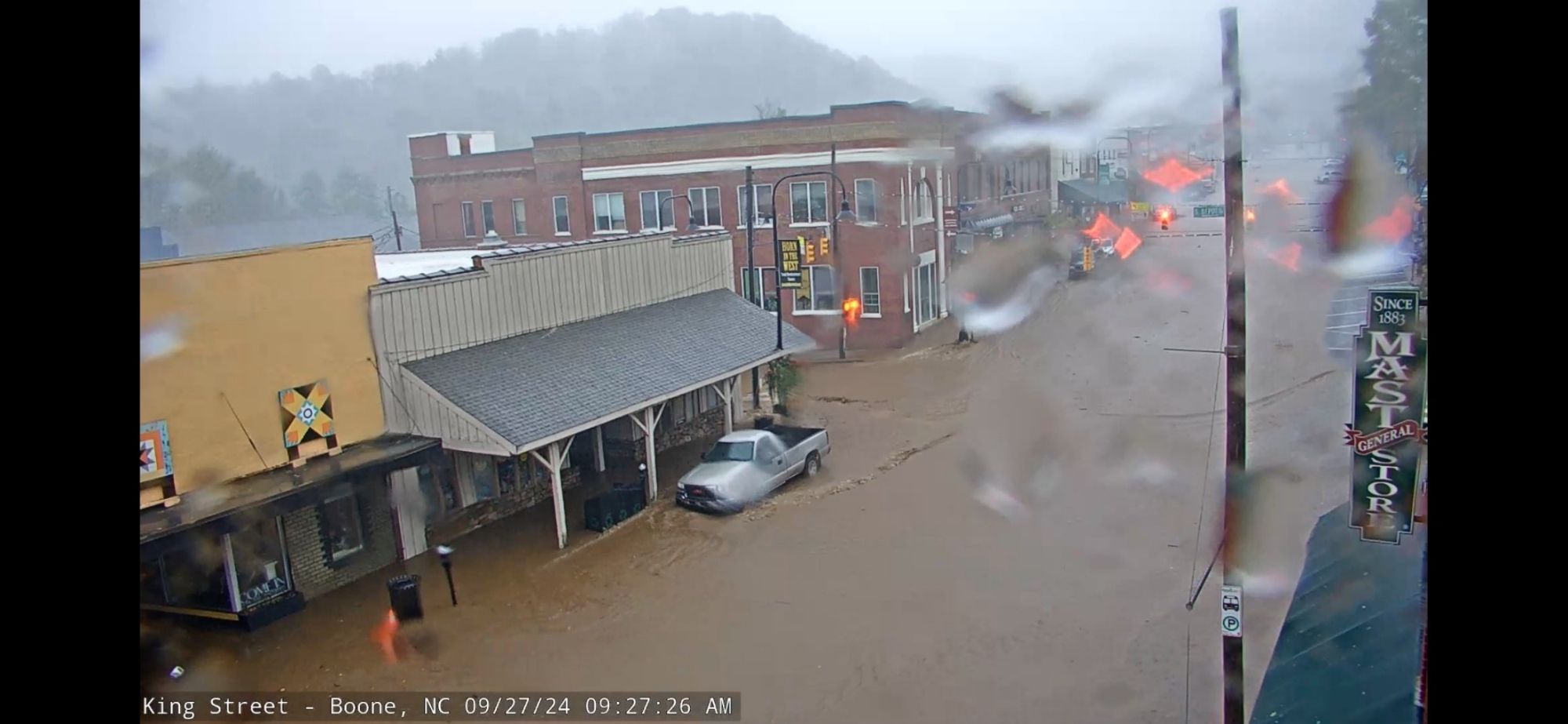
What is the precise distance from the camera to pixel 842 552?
1388cm

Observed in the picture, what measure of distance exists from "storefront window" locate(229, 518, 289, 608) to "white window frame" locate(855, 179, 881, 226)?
19620mm

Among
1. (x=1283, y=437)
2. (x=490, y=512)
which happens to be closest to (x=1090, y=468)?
(x=1283, y=437)

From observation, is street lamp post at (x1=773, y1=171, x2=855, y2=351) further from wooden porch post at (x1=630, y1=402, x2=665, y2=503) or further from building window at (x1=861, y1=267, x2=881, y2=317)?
wooden porch post at (x1=630, y1=402, x2=665, y2=503)

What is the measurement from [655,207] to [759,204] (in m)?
3.47

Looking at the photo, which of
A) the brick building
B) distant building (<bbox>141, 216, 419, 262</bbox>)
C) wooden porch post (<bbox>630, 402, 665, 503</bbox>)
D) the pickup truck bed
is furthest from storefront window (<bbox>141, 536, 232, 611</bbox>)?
the brick building

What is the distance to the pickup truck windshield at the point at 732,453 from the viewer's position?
54.0 feet

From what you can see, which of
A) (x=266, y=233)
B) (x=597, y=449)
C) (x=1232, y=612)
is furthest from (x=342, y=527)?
(x=266, y=233)

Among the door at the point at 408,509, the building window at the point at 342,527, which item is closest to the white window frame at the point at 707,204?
the door at the point at 408,509

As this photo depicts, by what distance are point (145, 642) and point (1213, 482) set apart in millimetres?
14925

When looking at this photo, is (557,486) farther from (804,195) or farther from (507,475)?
(804,195)

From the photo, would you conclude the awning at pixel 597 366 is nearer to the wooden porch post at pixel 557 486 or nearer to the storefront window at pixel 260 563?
the wooden porch post at pixel 557 486

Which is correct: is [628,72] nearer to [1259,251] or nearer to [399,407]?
[1259,251]

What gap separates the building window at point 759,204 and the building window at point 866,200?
2525 mm

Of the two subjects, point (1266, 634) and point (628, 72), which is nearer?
point (1266, 634)
